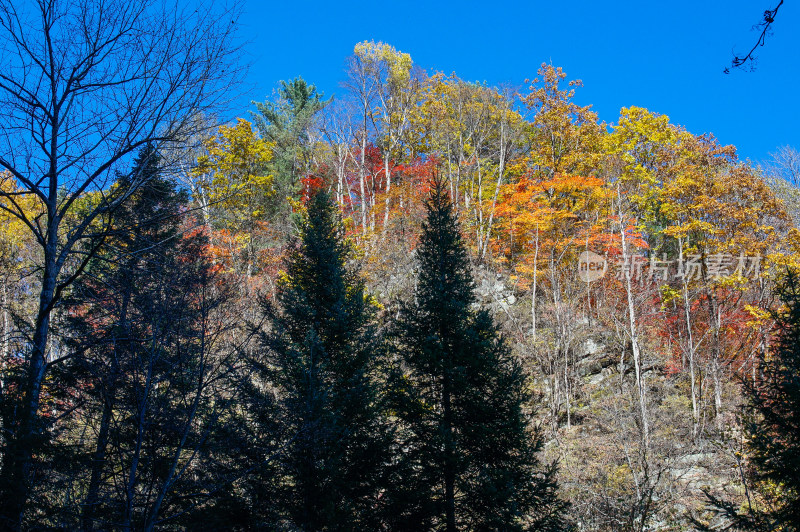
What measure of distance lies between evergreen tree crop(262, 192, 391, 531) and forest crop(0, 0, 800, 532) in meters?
0.07

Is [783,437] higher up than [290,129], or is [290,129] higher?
[290,129]

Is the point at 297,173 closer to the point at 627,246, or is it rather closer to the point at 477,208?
the point at 477,208

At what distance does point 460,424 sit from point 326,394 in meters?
3.36

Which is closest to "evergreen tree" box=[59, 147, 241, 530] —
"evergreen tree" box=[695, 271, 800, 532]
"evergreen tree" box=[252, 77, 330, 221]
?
"evergreen tree" box=[695, 271, 800, 532]

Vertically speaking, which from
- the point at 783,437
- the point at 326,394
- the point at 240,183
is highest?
the point at 240,183

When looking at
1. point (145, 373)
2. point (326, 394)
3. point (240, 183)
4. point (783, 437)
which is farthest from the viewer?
point (240, 183)

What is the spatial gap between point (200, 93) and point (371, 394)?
7412 mm

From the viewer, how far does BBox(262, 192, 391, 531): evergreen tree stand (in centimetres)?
A: 849

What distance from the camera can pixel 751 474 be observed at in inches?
386

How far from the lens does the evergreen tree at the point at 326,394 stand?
8492 mm

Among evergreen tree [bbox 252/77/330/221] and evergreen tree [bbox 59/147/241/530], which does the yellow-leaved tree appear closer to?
evergreen tree [bbox 252/77/330/221]

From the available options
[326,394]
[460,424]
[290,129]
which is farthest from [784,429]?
[290,129]

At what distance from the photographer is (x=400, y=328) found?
11.6m

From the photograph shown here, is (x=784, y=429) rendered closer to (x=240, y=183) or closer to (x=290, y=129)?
(x=240, y=183)
